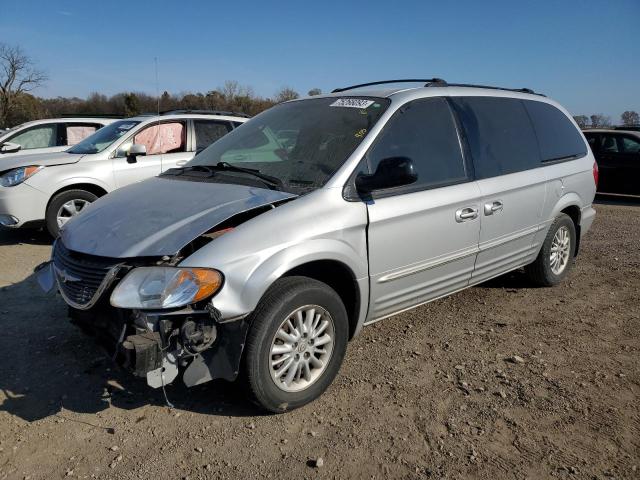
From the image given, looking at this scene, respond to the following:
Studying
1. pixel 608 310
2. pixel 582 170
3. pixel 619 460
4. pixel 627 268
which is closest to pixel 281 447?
pixel 619 460

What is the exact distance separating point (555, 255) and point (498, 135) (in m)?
1.59

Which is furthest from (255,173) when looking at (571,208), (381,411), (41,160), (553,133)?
(41,160)

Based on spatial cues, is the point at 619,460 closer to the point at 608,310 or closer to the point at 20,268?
the point at 608,310

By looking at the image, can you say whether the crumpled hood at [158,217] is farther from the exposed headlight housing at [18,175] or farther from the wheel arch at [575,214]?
the exposed headlight housing at [18,175]

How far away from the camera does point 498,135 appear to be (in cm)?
434

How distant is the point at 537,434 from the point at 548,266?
262 cm

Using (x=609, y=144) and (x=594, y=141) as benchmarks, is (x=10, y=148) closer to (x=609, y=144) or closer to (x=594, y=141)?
(x=594, y=141)

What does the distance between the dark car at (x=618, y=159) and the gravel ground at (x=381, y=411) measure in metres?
8.55

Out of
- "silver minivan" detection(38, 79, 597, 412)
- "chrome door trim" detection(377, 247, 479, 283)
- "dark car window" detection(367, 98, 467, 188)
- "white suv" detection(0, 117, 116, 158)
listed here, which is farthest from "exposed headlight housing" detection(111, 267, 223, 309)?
"white suv" detection(0, 117, 116, 158)

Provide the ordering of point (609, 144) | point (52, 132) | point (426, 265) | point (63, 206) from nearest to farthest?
1. point (426, 265)
2. point (63, 206)
3. point (52, 132)
4. point (609, 144)

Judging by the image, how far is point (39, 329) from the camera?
4.14 meters

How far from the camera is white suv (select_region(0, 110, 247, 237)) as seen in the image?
6629mm

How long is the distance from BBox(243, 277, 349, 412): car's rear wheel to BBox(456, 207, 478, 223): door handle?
1212 millimetres

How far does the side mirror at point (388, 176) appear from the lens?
324cm
